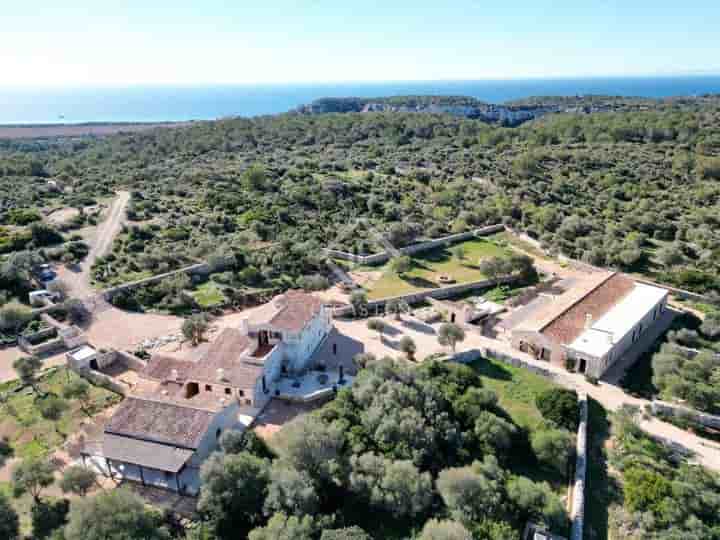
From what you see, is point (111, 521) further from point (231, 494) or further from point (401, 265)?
point (401, 265)

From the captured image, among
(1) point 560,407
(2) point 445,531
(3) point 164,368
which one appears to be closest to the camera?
(2) point 445,531

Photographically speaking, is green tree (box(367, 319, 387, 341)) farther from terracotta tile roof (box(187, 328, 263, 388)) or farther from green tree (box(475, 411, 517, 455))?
green tree (box(475, 411, 517, 455))

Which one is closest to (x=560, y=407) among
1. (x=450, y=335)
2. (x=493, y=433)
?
(x=493, y=433)

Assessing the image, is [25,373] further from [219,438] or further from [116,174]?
[116,174]

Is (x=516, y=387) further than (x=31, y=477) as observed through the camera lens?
Yes

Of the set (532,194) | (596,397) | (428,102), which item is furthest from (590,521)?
Result: (428,102)

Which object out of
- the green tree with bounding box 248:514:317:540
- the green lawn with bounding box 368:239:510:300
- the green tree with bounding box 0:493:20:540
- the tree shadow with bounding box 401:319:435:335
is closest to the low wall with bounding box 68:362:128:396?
the green tree with bounding box 0:493:20:540

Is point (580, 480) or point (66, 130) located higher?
point (66, 130)
